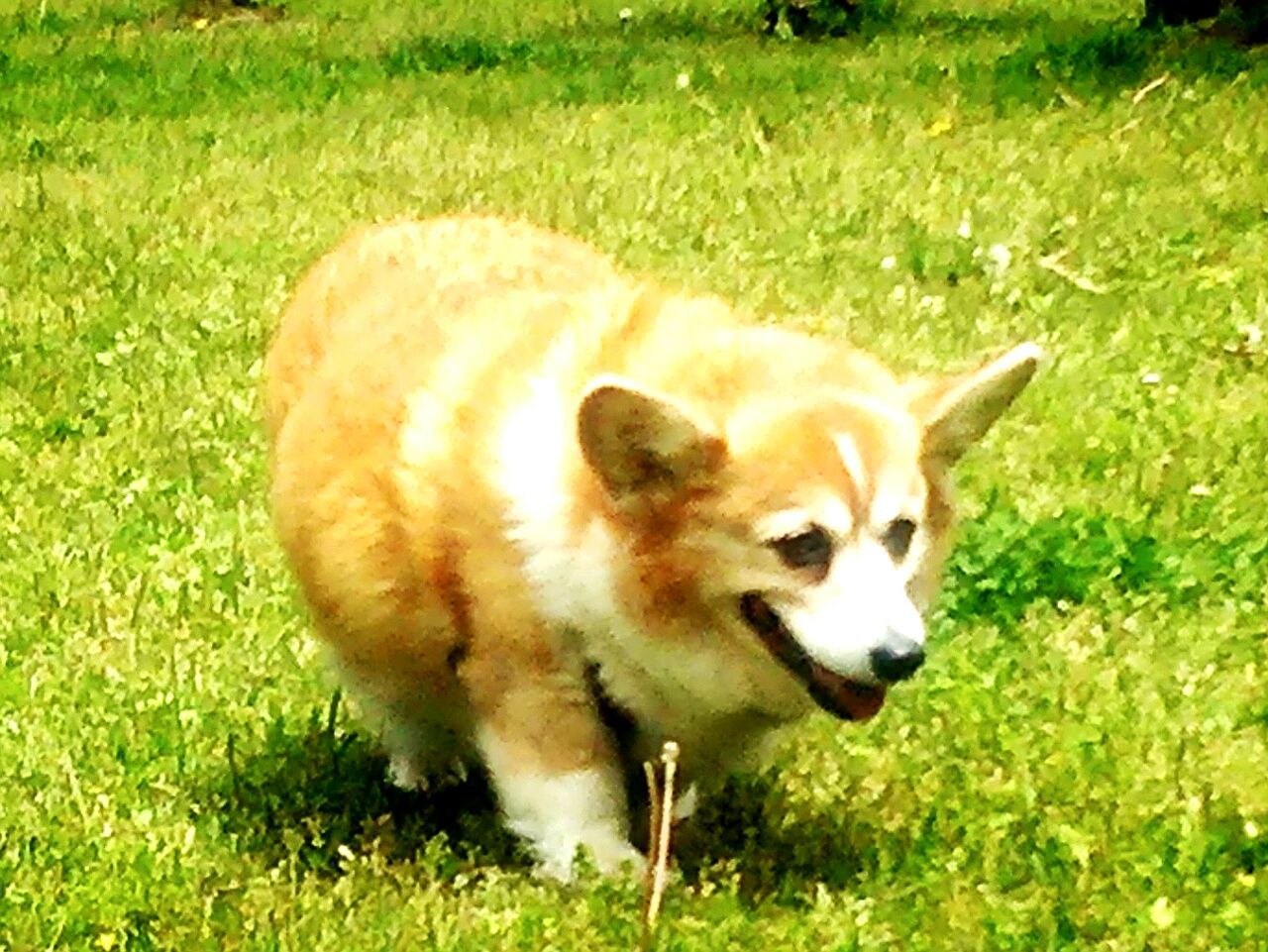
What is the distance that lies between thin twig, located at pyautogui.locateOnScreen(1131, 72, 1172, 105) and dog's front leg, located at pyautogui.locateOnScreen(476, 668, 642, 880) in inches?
379

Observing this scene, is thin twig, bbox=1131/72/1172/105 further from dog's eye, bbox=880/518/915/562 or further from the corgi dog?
dog's eye, bbox=880/518/915/562

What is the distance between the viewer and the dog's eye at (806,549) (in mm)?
4145

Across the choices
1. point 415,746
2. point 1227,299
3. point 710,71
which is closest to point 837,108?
point 710,71

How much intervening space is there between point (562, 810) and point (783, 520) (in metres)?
0.80

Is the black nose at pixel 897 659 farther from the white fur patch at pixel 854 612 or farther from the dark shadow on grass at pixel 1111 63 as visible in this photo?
the dark shadow on grass at pixel 1111 63

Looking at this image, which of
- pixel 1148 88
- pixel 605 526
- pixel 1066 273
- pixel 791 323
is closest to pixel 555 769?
pixel 605 526

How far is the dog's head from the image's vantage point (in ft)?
13.5

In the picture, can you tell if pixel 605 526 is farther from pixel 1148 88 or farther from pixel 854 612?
pixel 1148 88

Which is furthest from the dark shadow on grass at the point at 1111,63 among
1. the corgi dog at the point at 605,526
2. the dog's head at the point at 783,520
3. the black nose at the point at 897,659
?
the black nose at the point at 897,659

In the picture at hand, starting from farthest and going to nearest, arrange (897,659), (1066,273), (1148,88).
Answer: (1148,88), (1066,273), (897,659)

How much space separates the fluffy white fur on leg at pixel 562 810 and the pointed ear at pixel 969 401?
0.89 m

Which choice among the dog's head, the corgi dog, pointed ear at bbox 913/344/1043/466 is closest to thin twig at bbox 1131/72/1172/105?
Answer: the corgi dog

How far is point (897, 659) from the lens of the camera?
4020 millimetres

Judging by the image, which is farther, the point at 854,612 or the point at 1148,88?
the point at 1148,88
